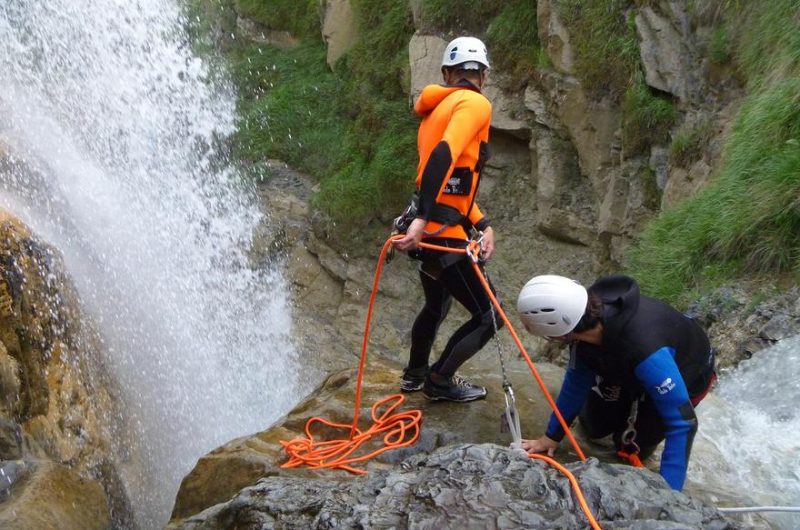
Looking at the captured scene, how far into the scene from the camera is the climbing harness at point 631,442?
347cm

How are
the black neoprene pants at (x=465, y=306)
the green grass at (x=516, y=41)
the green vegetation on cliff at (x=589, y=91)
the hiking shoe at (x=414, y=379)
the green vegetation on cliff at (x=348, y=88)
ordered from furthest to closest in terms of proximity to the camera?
1. the green vegetation on cliff at (x=348, y=88)
2. the green grass at (x=516, y=41)
3. the green vegetation on cliff at (x=589, y=91)
4. the hiking shoe at (x=414, y=379)
5. the black neoprene pants at (x=465, y=306)

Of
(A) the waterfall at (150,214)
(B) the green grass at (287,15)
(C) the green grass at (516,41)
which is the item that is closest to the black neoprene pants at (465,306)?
(A) the waterfall at (150,214)

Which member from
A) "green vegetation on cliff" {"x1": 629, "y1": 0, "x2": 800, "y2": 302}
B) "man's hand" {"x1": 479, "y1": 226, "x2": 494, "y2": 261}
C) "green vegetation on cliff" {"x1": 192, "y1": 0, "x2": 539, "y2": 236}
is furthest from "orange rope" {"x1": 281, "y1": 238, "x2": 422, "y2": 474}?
"green vegetation on cliff" {"x1": 192, "y1": 0, "x2": 539, "y2": 236}

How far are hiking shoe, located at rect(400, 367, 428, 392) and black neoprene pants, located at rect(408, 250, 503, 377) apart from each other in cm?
14

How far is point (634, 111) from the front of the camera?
302 inches

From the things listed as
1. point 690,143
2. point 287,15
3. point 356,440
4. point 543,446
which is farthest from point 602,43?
point 287,15

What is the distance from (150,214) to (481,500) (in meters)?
7.95

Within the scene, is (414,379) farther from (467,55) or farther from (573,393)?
(467,55)

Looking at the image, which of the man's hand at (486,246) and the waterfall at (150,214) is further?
the waterfall at (150,214)

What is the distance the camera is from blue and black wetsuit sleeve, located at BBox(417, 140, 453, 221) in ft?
11.9

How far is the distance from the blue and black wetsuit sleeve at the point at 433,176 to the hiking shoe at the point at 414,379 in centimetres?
105

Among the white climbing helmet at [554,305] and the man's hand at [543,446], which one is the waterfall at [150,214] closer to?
the man's hand at [543,446]

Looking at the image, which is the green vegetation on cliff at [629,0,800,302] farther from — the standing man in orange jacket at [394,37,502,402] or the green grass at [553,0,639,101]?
the standing man in orange jacket at [394,37,502,402]

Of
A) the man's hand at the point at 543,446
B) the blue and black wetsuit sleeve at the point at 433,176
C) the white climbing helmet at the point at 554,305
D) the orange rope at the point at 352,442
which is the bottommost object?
the man's hand at the point at 543,446
